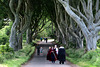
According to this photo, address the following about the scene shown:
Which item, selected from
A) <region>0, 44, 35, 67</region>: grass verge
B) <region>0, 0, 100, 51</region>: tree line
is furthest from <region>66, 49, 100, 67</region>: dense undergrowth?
<region>0, 44, 35, 67</region>: grass verge

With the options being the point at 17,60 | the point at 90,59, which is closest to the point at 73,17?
the point at 90,59

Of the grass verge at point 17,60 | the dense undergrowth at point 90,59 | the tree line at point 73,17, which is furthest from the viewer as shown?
the tree line at point 73,17

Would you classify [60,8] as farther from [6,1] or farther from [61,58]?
[61,58]

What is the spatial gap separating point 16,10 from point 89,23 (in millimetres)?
8815

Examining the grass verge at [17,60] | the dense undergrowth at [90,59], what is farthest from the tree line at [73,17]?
the grass verge at [17,60]

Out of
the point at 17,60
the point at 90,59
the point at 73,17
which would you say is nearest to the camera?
the point at 90,59

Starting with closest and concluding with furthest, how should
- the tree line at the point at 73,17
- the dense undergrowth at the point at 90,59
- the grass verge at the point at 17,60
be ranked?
the dense undergrowth at the point at 90,59 → the grass verge at the point at 17,60 → the tree line at the point at 73,17

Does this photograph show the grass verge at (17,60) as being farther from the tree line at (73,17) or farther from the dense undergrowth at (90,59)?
the dense undergrowth at (90,59)

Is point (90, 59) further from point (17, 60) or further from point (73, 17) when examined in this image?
point (17, 60)

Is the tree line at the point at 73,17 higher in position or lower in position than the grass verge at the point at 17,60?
higher

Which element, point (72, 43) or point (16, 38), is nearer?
point (16, 38)

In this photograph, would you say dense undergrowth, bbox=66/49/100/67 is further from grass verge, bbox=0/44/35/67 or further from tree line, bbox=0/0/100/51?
grass verge, bbox=0/44/35/67

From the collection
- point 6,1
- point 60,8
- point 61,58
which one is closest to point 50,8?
point 60,8

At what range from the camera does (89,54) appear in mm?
13641
